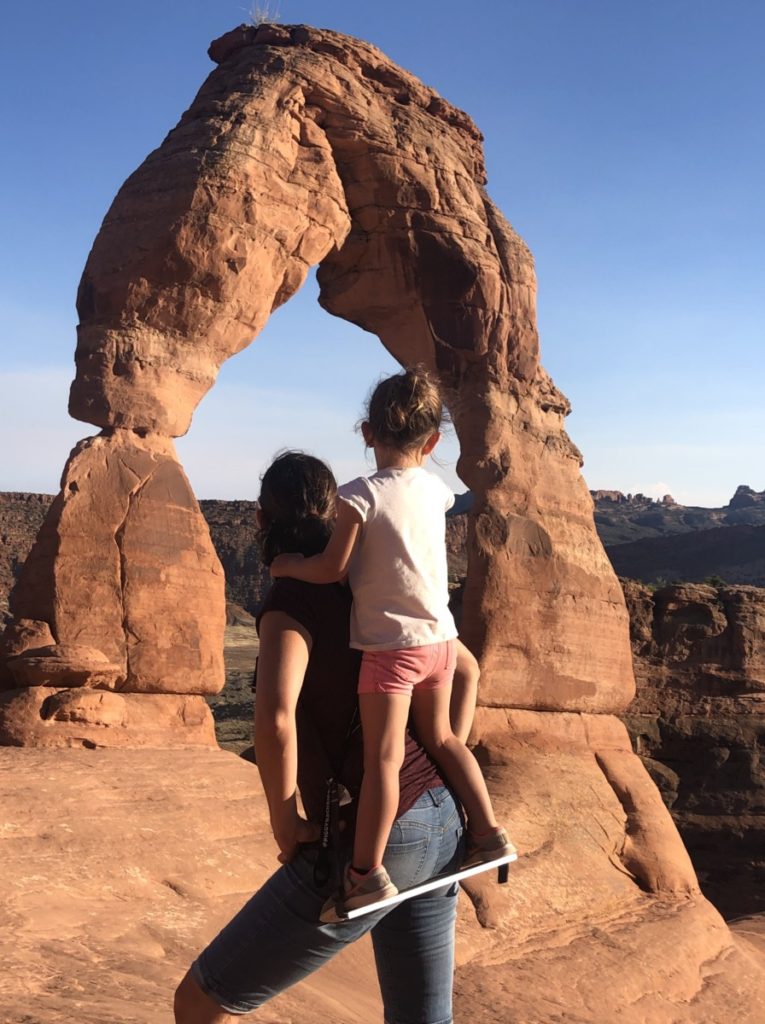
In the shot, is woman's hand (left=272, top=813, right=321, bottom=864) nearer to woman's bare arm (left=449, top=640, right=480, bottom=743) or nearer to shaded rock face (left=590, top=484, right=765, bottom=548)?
woman's bare arm (left=449, top=640, right=480, bottom=743)

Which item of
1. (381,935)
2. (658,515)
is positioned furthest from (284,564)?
(658,515)

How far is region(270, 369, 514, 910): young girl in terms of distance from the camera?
265 cm

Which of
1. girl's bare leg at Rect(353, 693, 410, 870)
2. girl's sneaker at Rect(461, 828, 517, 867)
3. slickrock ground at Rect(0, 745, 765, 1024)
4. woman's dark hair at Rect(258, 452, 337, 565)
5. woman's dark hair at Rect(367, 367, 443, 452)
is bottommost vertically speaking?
slickrock ground at Rect(0, 745, 765, 1024)

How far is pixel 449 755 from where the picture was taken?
9.25ft

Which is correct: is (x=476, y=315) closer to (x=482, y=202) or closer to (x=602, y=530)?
(x=482, y=202)

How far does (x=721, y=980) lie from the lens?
8.51 meters

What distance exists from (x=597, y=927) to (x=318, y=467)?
686cm

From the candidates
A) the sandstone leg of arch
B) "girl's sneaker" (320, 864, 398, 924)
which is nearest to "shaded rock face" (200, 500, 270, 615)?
the sandstone leg of arch

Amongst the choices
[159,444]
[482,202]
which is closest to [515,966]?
[159,444]

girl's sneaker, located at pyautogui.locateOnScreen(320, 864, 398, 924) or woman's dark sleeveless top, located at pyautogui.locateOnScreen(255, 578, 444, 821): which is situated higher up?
woman's dark sleeveless top, located at pyautogui.locateOnScreen(255, 578, 444, 821)

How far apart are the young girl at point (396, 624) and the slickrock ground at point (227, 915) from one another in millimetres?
1441

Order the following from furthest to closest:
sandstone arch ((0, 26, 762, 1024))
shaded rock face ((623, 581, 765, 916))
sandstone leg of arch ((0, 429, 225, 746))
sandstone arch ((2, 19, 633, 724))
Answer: shaded rock face ((623, 581, 765, 916)) → sandstone arch ((2, 19, 633, 724)) → sandstone arch ((0, 26, 762, 1024)) → sandstone leg of arch ((0, 429, 225, 746))

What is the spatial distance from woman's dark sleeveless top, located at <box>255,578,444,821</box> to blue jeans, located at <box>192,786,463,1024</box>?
0.13 metres

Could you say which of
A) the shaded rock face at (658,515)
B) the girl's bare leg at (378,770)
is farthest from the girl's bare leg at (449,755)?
the shaded rock face at (658,515)
